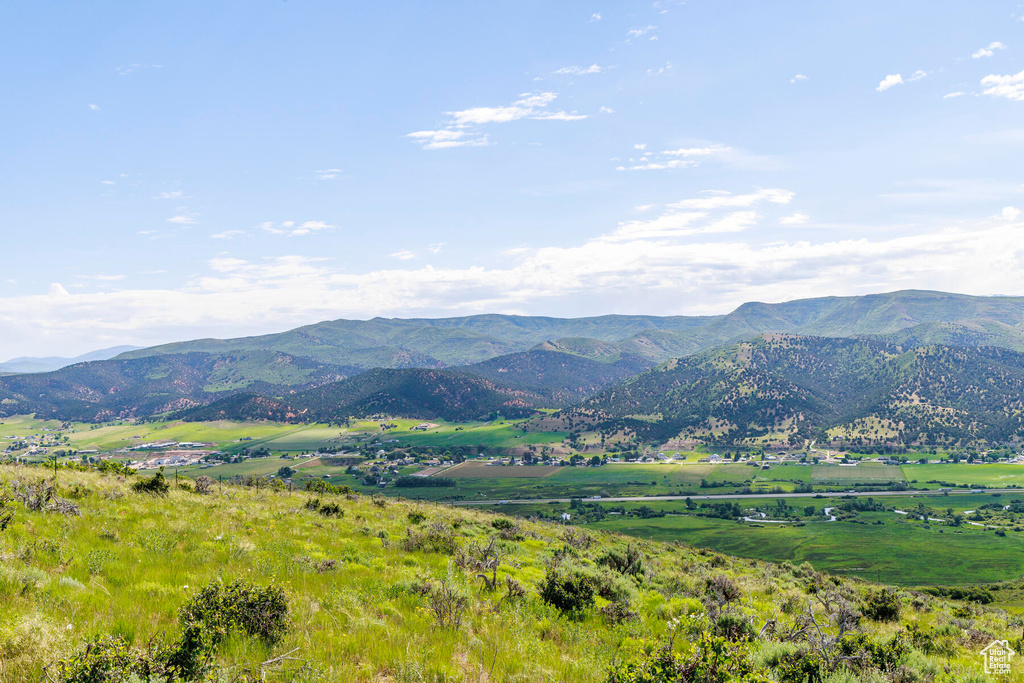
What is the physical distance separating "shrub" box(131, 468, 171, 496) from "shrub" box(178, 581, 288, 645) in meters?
18.6

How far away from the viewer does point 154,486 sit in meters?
23.5

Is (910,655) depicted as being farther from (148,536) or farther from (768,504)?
(768,504)

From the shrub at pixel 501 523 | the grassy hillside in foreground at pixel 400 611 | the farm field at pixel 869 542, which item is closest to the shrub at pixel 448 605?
the grassy hillside in foreground at pixel 400 611

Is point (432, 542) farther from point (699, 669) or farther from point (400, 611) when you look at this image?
point (699, 669)

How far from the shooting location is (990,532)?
116188 mm

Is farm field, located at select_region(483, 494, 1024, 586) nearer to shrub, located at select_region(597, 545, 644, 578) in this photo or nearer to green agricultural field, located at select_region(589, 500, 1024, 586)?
green agricultural field, located at select_region(589, 500, 1024, 586)

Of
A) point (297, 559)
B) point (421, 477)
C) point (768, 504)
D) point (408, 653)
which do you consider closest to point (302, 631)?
point (408, 653)

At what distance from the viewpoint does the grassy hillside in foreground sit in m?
6.72

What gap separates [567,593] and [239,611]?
6717 mm

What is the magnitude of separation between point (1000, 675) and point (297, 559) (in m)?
14.9

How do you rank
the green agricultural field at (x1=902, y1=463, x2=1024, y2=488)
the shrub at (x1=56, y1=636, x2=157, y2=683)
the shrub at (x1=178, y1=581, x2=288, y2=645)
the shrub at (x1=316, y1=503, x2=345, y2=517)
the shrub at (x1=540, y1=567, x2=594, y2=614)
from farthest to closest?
the green agricultural field at (x1=902, y1=463, x2=1024, y2=488), the shrub at (x1=316, y1=503, x2=345, y2=517), the shrub at (x1=540, y1=567, x2=594, y2=614), the shrub at (x1=178, y1=581, x2=288, y2=645), the shrub at (x1=56, y1=636, x2=157, y2=683)

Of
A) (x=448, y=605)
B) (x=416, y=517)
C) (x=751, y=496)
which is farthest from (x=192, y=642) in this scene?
(x=751, y=496)

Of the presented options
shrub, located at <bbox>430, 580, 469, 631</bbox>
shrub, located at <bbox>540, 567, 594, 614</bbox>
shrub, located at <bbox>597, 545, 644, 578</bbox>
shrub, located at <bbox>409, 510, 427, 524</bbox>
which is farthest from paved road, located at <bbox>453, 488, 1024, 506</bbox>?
shrub, located at <bbox>430, 580, 469, 631</bbox>

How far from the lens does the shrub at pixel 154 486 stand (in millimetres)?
22438
